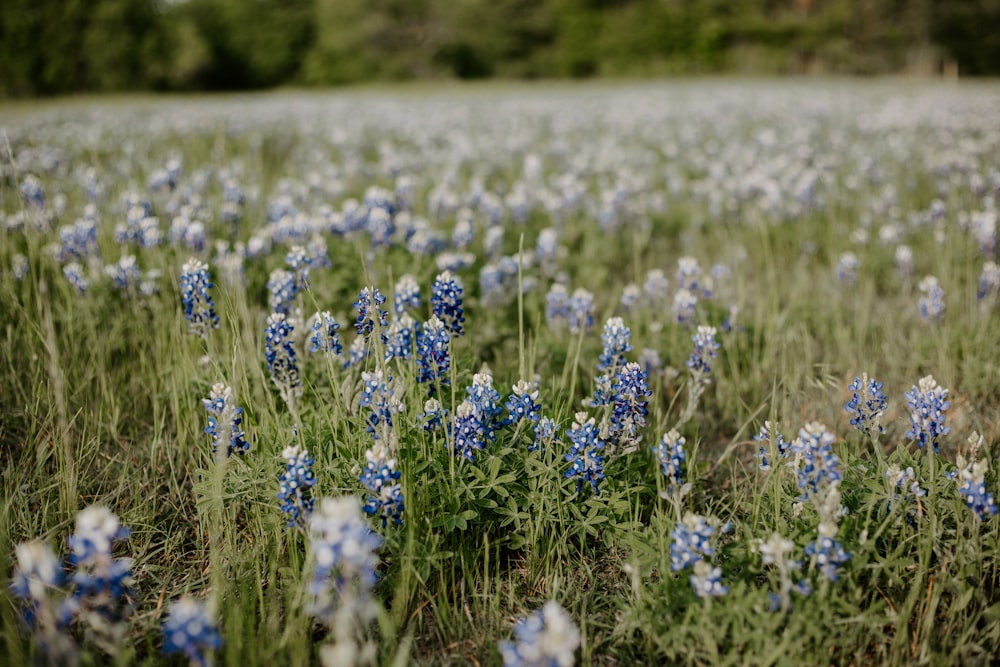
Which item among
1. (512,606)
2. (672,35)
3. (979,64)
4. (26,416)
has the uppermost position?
(672,35)

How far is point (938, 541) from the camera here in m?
1.99

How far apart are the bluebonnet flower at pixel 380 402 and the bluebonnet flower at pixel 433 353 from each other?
0.18 meters

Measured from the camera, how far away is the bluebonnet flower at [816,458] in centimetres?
183

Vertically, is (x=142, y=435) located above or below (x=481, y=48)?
below

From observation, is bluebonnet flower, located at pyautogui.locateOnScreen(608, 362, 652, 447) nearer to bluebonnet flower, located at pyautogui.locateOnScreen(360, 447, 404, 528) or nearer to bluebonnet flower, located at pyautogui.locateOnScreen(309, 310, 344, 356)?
bluebonnet flower, located at pyautogui.locateOnScreen(360, 447, 404, 528)

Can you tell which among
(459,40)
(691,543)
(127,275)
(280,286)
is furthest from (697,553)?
A: (459,40)

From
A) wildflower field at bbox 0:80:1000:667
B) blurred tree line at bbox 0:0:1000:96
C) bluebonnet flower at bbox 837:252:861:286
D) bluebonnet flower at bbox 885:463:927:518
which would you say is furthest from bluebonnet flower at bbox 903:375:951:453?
blurred tree line at bbox 0:0:1000:96

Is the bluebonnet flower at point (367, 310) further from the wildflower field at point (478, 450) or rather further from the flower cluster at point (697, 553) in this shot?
the flower cluster at point (697, 553)

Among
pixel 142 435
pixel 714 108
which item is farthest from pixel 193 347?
pixel 714 108

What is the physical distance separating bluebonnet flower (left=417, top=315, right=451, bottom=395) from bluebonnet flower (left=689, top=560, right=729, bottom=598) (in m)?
1.02

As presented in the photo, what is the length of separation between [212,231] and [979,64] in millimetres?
60924

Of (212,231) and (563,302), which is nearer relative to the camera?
(563,302)

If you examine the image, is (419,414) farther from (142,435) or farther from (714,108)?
(714,108)

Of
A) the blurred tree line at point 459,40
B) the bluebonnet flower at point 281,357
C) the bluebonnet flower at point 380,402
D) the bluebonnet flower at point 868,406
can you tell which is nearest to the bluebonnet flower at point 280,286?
the bluebonnet flower at point 281,357
